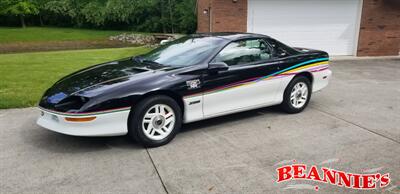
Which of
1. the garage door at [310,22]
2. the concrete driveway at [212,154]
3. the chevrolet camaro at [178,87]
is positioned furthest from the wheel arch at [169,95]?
the garage door at [310,22]

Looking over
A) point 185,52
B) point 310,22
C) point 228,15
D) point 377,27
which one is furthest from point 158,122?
point 377,27

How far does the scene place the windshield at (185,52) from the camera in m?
4.59

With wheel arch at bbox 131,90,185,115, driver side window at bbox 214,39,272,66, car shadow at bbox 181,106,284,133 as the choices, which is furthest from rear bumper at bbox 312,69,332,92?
wheel arch at bbox 131,90,185,115

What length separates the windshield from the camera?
4.59 m

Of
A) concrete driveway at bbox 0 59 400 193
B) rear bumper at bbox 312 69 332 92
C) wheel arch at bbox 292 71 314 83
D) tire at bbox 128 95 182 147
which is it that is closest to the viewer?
concrete driveway at bbox 0 59 400 193

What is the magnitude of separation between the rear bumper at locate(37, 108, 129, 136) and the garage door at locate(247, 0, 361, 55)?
30.7 feet

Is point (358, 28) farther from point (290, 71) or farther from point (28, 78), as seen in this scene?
point (28, 78)

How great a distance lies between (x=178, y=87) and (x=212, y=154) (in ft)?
3.07

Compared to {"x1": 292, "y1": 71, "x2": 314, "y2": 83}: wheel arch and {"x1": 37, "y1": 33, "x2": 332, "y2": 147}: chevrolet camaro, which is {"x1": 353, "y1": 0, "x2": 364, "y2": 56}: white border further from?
{"x1": 292, "y1": 71, "x2": 314, "y2": 83}: wheel arch

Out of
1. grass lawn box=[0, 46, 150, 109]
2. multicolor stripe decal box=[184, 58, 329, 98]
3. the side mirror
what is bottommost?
grass lawn box=[0, 46, 150, 109]

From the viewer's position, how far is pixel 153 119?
13.2 ft

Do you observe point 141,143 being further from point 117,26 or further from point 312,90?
point 117,26

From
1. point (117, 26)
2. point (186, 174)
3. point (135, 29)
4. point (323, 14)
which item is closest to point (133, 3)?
point (135, 29)

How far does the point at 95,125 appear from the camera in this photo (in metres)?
3.71
